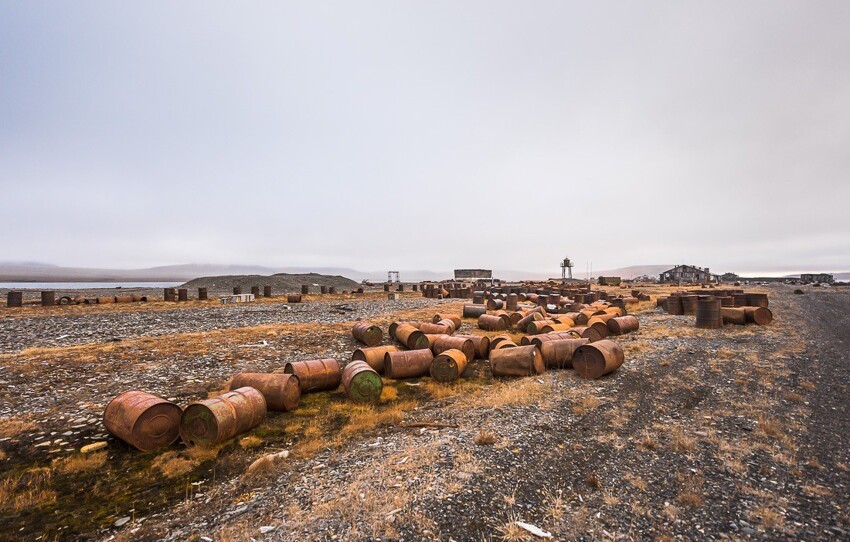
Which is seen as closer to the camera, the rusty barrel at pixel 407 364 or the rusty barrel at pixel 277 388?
the rusty barrel at pixel 277 388

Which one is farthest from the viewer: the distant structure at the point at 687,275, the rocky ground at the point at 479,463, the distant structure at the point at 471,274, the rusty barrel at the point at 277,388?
the distant structure at the point at 471,274

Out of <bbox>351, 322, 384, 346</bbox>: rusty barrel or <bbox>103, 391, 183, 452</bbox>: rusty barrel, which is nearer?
<bbox>103, 391, 183, 452</bbox>: rusty barrel

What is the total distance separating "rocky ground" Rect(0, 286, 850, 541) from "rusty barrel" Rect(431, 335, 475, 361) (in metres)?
1.57

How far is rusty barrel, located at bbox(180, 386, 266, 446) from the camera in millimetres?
6500

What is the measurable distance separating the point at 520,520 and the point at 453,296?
40528mm

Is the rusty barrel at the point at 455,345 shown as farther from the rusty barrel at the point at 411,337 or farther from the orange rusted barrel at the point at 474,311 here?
the orange rusted barrel at the point at 474,311

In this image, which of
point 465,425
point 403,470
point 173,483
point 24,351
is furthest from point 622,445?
point 24,351

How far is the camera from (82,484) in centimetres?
549

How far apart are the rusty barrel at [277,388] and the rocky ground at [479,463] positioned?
30 centimetres

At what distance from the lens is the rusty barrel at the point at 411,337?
43.0 ft

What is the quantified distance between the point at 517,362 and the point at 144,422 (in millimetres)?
9031

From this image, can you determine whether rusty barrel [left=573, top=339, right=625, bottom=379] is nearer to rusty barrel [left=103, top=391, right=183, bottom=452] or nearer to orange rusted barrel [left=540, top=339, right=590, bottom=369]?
orange rusted barrel [left=540, top=339, right=590, bottom=369]

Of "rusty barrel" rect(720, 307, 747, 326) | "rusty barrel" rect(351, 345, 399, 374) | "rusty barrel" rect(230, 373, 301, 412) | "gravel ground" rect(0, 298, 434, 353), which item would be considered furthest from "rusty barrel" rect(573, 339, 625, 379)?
"gravel ground" rect(0, 298, 434, 353)

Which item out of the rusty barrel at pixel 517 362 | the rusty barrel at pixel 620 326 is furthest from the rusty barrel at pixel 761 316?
the rusty barrel at pixel 517 362
